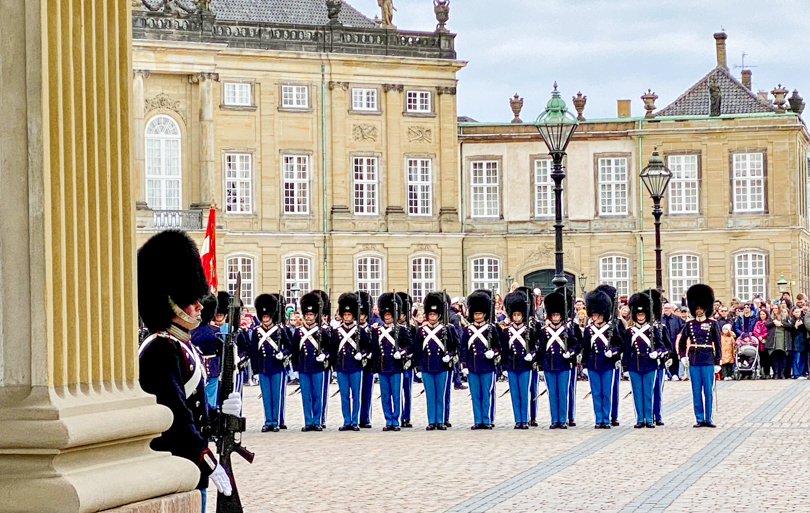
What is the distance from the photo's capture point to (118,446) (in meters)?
5.59

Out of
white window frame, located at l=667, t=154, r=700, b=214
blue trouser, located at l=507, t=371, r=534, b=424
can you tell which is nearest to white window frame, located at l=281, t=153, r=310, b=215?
white window frame, located at l=667, t=154, r=700, b=214

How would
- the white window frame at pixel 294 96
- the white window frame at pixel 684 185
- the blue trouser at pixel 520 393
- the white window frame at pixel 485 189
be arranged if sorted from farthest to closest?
the white window frame at pixel 485 189 → the white window frame at pixel 684 185 → the white window frame at pixel 294 96 → the blue trouser at pixel 520 393

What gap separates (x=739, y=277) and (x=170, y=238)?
148 ft

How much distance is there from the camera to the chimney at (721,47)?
58.2 metres

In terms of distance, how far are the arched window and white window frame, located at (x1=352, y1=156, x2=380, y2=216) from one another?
18.5ft

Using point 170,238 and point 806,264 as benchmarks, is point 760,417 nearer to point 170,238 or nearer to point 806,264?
point 170,238

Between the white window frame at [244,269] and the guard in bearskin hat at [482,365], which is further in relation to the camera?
the white window frame at [244,269]

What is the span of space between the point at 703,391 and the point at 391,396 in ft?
11.8

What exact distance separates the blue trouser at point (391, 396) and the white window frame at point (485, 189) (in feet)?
107

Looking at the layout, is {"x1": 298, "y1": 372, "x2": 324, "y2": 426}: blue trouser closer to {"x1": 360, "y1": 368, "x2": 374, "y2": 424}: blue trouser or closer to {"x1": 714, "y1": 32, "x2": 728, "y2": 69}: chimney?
{"x1": 360, "y1": 368, "x2": 374, "y2": 424}: blue trouser

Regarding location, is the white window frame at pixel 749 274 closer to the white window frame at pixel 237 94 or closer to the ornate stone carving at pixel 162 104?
the white window frame at pixel 237 94

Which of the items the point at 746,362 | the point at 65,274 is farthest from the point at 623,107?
the point at 65,274

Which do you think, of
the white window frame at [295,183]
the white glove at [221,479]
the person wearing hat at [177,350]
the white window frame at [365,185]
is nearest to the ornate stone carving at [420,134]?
the white window frame at [365,185]

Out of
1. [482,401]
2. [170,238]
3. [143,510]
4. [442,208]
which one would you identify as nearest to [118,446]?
[143,510]
